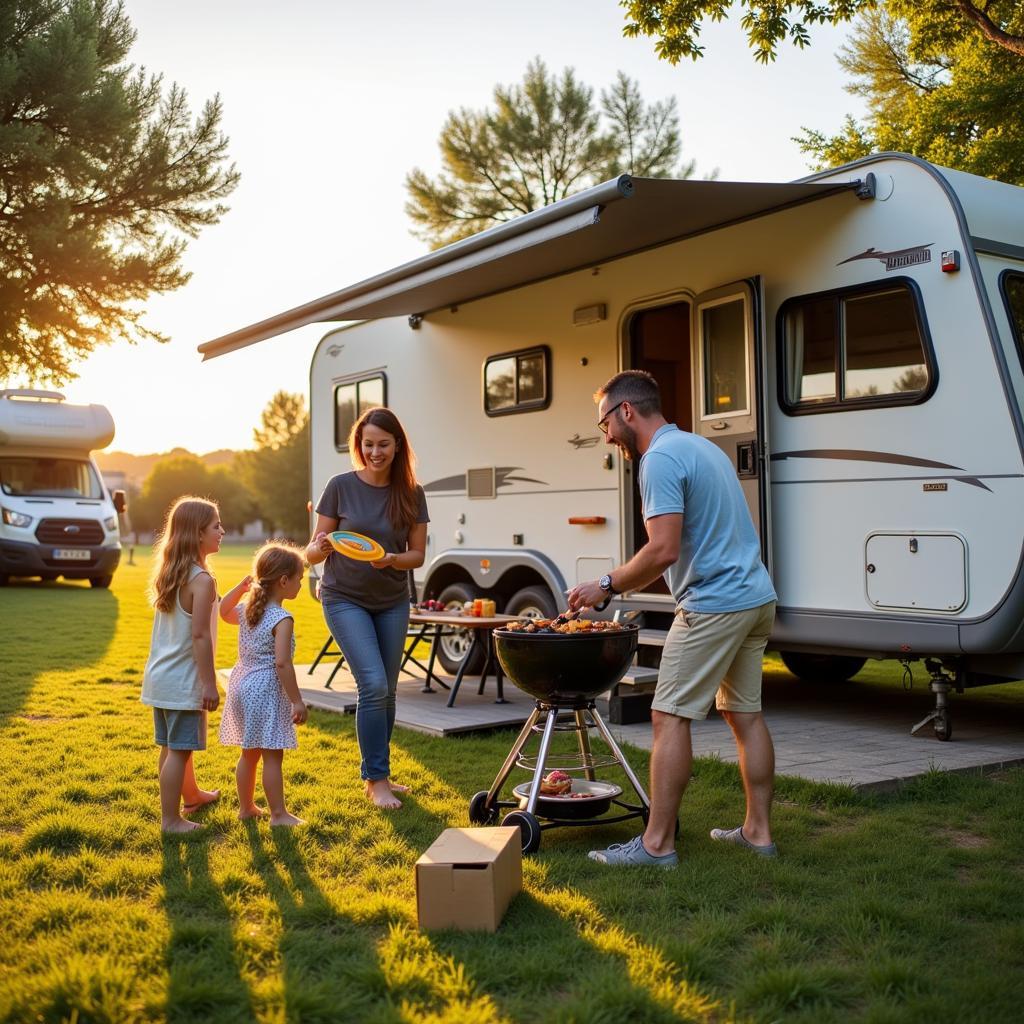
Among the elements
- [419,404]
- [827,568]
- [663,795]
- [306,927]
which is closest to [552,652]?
[663,795]

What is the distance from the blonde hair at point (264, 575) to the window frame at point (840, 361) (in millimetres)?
3196

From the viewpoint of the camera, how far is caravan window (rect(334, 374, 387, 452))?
34.0 ft

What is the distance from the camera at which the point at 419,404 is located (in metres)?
9.81

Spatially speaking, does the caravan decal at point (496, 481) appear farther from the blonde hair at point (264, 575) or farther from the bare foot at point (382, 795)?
the blonde hair at point (264, 575)

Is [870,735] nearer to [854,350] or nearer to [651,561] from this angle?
[854,350]

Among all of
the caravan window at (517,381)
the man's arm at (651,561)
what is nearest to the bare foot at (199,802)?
the man's arm at (651,561)

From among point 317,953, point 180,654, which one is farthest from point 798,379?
point 317,953

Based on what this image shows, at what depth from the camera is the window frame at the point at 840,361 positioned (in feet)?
20.0

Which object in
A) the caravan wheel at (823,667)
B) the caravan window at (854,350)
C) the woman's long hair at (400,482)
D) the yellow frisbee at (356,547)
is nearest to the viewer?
the yellow frisbee at (356,547)

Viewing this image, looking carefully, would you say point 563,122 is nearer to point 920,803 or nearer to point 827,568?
point 827,568

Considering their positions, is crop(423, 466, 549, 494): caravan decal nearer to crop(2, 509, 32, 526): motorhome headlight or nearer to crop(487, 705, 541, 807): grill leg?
crop(487, 705, 541, 807): grill leg

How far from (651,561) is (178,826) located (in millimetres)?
2197

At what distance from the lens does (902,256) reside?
20.4 feet

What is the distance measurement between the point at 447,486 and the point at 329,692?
2102 mm
